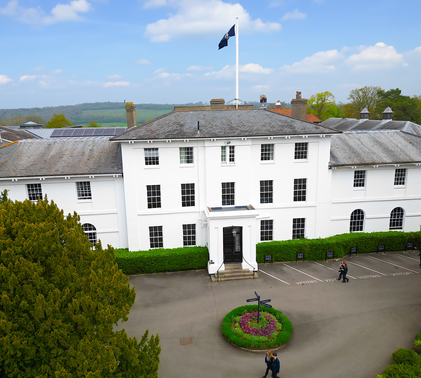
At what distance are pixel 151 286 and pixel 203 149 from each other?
417 inches

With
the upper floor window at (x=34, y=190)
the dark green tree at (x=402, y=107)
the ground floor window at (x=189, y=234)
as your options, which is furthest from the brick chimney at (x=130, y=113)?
the dark green tree at (x=402, y=107)

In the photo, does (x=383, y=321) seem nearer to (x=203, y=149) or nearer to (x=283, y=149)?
(x=283, y=149)

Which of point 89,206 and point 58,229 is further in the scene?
point 89,206

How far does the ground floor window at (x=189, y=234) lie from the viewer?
26.3 metres

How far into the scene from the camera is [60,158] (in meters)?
25.9

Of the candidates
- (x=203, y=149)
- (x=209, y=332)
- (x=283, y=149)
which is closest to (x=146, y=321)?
(x=209, y=332)

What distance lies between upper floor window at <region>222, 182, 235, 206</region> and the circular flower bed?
347 inches

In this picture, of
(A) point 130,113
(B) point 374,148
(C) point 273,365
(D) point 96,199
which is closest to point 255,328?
(C) point 273,365

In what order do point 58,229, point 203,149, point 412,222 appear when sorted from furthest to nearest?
point 412,222, point 203,149, point 58,229

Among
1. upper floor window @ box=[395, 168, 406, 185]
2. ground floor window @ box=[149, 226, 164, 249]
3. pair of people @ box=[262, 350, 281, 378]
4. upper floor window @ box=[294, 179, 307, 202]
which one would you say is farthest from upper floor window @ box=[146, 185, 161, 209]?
upper floor window @ box=[395, 168, 406, 185]

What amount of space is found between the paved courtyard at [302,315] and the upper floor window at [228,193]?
18.4ft

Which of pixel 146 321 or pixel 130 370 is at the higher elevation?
pixel 130 370

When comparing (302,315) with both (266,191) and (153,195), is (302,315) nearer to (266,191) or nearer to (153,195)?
(266,191)

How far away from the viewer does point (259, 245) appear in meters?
26.1
